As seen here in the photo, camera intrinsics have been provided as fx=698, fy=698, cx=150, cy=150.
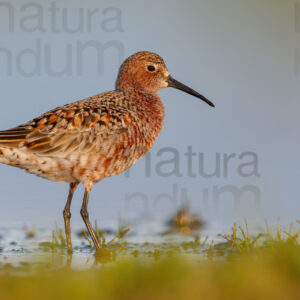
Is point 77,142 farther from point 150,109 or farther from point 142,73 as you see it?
point 142,73

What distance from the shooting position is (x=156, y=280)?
5.76m

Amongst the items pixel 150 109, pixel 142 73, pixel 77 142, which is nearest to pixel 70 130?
pixel 77 142

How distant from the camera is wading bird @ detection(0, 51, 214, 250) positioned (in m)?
8.88

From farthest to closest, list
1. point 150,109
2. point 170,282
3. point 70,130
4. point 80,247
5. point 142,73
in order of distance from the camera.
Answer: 1. point 142,73
2. point 150,109
3. point 80,247
4. point 70,130
5. point 170,282

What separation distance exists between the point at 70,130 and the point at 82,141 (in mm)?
214

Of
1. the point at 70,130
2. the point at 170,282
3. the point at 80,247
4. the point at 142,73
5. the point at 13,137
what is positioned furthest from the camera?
the point at 142,73

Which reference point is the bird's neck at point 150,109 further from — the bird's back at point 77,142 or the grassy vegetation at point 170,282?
the grassy vegetation at point 170,282

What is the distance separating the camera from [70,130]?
354 inches

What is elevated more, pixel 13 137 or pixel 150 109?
pixel 150 109

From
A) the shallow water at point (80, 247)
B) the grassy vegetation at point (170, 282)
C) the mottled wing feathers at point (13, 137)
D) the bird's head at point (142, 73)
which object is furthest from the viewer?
the bird's head at point (142, 73)

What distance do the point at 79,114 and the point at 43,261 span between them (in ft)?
7.64

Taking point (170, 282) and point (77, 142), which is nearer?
point (170, 282)

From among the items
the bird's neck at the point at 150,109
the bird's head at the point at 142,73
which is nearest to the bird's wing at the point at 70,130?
the bird's neck at the point at 150,109

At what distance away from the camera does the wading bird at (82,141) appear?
888 centimetres
